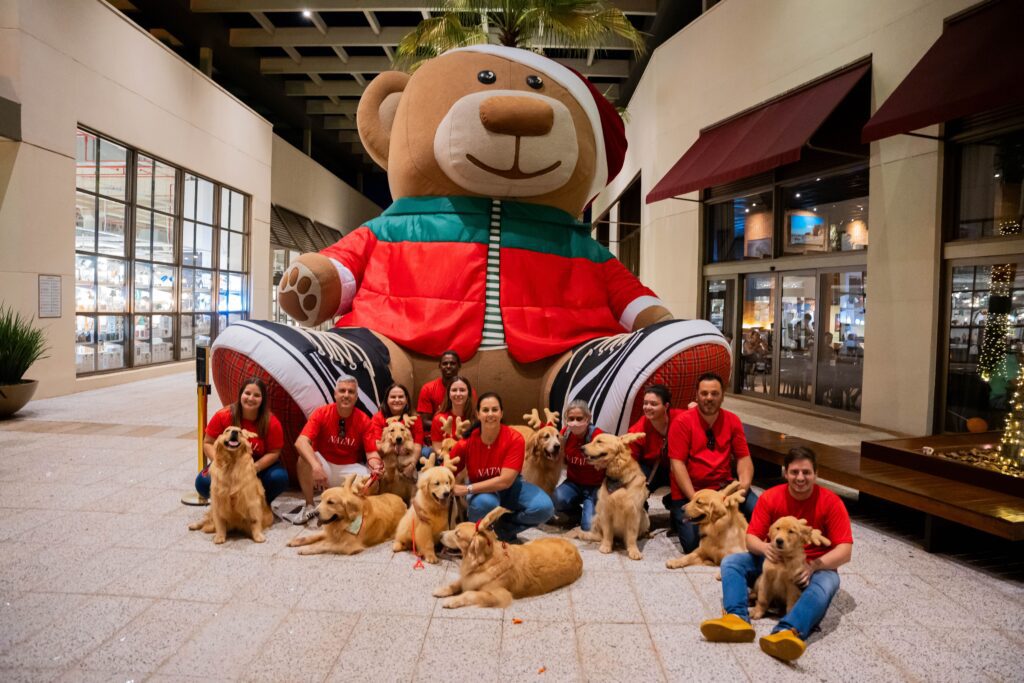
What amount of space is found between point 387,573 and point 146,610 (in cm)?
102

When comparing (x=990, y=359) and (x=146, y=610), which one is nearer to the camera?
(x=146, y=610)

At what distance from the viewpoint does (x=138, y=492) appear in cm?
438

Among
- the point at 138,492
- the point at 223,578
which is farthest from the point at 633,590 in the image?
the point at 138,492

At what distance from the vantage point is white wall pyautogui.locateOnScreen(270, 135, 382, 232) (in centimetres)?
1788

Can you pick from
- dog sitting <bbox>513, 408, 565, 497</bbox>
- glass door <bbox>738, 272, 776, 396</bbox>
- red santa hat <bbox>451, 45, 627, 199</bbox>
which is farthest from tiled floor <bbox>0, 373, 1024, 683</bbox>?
glass door <bbox>738, 272, 776, 396</bbox>

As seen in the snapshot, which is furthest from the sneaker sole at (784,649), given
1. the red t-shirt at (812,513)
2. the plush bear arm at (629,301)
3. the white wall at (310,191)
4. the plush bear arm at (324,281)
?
the white wall at (310,191)

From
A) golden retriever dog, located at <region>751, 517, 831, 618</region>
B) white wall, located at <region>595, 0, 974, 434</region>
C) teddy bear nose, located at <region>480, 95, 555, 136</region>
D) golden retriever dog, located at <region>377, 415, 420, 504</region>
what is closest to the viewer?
golden retriever dog, located at <region>751, 517, 831, 618</region>

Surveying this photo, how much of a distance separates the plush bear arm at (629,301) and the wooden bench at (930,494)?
1364 mm

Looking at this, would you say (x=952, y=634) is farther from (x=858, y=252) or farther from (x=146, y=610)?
(x=858, y=252)

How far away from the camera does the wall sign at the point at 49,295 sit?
27.3 ft

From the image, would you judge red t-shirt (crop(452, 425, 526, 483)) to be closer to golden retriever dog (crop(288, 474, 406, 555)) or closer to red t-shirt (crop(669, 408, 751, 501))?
golden retriever dog (crop(288, 474, 406, 555))

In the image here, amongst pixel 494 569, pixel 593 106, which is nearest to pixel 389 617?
pixel 494 569

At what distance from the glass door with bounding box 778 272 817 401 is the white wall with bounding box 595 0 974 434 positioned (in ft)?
4.72

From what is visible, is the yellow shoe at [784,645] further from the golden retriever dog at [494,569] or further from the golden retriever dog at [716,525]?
the golden retriever dog at [494,569]
